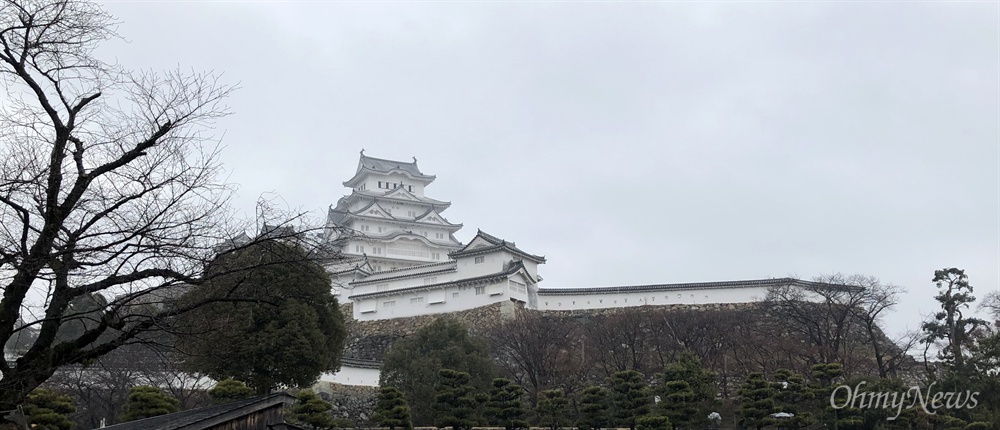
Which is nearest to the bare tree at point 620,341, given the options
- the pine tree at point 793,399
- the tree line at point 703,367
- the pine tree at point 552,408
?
the tree line at point 703,367

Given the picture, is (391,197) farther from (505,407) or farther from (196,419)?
(196,419)

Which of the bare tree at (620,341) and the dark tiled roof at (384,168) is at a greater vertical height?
the dark tiled roof at (384,168)

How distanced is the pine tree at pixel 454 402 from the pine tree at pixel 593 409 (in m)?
2.83

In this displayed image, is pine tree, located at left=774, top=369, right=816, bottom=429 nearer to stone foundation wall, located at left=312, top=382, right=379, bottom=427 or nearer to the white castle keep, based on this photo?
the white castle keep

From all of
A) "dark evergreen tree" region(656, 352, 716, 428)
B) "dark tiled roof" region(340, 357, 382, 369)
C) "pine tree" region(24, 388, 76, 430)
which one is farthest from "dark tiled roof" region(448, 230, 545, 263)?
"pine tree" region(24, 388, 76, 430)

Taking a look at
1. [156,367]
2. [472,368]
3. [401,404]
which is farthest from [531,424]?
[156,367]

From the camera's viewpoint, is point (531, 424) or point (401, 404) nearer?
point (401, 404)

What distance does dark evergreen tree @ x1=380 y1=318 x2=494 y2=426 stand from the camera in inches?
949

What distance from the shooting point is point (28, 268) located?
20.1ft

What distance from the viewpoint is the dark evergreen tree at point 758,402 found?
69.6 ft

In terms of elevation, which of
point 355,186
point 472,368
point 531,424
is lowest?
point 531,424

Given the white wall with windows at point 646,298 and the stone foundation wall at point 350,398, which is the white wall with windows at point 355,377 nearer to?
the stone foundation wall at point 350,398

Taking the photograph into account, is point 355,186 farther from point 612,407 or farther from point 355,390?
point 612,407

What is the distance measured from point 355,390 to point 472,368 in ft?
22.5
